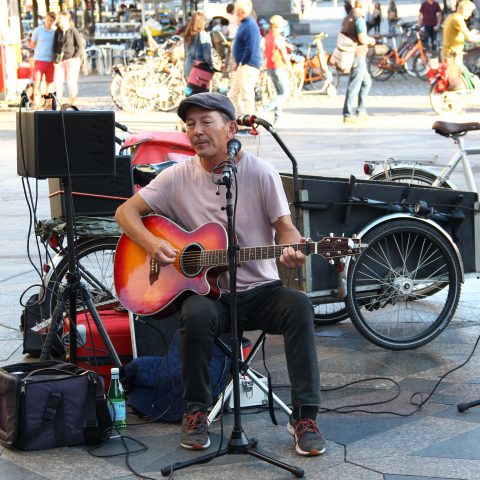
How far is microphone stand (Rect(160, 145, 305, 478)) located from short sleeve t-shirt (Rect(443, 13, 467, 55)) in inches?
503

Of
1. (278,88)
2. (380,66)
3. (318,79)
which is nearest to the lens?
(278,88)

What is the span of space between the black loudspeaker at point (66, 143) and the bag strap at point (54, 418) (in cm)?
99

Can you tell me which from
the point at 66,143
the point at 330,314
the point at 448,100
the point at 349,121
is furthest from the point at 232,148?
the point at 448,100

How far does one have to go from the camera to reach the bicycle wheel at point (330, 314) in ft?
20.4

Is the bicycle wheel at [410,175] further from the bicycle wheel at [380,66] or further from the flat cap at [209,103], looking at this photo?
the bicycle wheel at [380,66]

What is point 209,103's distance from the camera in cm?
457

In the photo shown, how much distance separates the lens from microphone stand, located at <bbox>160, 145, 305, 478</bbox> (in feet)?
13.4

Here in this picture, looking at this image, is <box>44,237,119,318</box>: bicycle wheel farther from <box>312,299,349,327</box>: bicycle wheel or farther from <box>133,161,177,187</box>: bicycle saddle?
<box>312,299,349,327</box>: bicycle wheel

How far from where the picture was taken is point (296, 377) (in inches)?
174

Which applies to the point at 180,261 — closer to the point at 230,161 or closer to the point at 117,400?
the point at 230,161

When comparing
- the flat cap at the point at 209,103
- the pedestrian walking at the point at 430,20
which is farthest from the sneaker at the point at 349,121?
the flat cap at the point at 209,103

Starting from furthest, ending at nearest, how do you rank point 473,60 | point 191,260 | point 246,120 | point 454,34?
1. point 473,60
2. point 454,34
3. point 246,120
4. point 191,260

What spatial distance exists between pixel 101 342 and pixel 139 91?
12750 mm

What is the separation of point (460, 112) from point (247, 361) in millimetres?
12883
